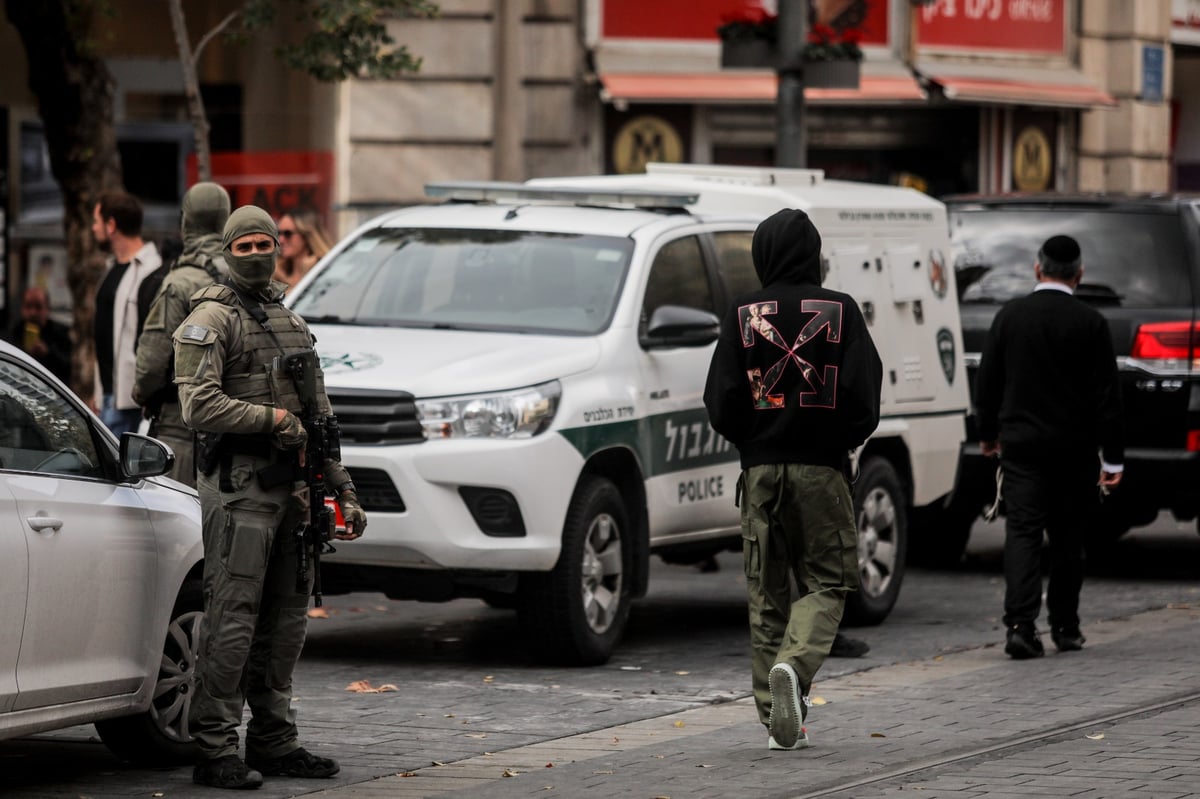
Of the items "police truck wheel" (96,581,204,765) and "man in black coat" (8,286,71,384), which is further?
"man in black coat" (8,286,71,384)

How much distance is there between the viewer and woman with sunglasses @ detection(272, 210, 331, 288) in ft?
51.9

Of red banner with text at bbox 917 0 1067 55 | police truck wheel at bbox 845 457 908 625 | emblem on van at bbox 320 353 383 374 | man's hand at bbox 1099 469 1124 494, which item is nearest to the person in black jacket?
man's hand at bbox 1099 469 1124 494

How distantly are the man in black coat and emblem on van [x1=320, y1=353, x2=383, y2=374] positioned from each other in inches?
285

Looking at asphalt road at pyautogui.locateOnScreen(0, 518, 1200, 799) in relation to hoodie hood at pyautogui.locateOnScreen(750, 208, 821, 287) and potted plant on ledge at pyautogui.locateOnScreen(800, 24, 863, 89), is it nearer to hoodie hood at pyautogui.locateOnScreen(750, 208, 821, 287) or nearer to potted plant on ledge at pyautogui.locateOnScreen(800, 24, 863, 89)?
hoodie hood at pyautogui.locateOnScreen(750, 208, 821, 287)

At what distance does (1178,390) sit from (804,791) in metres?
5.97

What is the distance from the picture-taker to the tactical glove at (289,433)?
6.89 meters

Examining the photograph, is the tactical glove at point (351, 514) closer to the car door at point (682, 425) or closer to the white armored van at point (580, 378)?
the white armored van at point (580, 378)

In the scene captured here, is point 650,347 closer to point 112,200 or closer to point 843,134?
point 112,200

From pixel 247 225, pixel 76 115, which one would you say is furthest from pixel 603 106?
pixel 247 225

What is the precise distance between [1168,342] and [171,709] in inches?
267

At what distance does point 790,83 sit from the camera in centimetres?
1582

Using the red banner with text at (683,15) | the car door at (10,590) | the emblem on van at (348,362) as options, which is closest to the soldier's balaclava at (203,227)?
the emblem on van at (348,362)

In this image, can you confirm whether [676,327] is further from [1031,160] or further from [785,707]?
[1031,160]

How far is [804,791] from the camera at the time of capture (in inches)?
272
